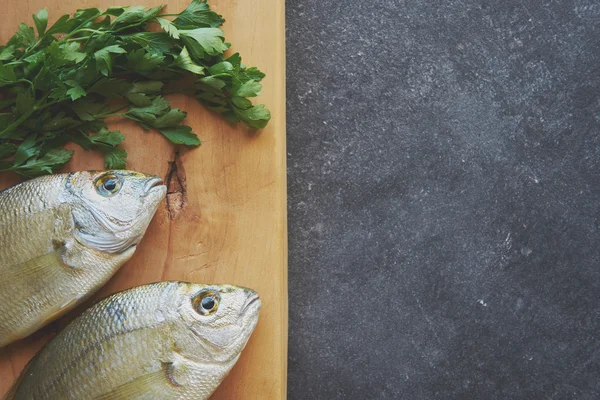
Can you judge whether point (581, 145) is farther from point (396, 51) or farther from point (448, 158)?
point (396, 51)

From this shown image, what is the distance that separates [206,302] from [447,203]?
86cm

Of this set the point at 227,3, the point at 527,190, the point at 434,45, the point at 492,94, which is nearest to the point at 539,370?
the point at 527,190

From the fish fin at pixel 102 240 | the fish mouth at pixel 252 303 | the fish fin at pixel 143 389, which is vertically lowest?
the fish fin at pixel 143 389

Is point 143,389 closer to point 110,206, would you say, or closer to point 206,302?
point 206,302

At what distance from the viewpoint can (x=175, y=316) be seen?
159 centimetres

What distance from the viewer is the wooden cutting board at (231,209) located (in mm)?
1767

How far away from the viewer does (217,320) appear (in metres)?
1.60

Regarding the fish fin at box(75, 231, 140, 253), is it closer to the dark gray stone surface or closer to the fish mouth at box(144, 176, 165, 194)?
the fish mouth at box(144, 176, 165, 194)

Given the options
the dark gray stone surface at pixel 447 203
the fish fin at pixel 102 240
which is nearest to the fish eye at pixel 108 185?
the fish fin at pixel 102 240

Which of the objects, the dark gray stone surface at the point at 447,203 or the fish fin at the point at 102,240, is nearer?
the fish fin at the point at 102,240

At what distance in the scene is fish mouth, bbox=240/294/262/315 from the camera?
64.0 inches

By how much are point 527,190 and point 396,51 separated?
61cm

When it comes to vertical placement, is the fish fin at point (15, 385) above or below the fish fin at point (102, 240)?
below

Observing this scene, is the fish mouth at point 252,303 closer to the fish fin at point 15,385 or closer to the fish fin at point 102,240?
the fish fin at point 102,240
